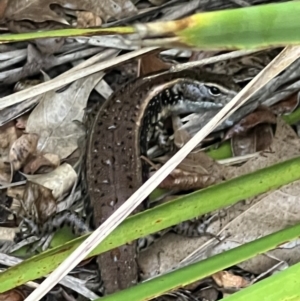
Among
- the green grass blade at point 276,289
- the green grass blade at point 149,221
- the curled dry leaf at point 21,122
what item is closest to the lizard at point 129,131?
the curled dry leaf at point 21,122

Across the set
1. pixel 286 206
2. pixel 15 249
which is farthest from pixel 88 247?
pixel 286 206

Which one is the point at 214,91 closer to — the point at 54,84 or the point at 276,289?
the point at 54,84

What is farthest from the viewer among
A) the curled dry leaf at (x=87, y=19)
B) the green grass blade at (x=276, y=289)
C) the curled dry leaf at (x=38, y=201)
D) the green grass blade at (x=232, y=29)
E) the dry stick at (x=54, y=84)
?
the curled dry leaf at (x=87, y=19)

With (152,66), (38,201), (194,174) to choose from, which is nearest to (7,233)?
(38,201)

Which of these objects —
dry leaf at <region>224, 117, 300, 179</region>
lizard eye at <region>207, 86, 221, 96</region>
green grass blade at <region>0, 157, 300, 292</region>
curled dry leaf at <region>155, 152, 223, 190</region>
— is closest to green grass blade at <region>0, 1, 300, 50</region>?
green grass blade at <region>0, 157, 300, 292</region>

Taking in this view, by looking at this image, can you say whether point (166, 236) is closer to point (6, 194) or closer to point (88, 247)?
point (6, 194)

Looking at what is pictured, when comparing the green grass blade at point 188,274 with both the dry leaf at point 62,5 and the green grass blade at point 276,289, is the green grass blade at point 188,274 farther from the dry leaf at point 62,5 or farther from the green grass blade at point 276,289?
the dry leaf at point 62,5

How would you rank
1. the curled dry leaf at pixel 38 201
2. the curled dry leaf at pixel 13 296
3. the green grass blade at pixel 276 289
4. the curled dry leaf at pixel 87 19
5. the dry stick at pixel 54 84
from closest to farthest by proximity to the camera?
the green grass blade at pixel 276 289
the dry stick at pixel 54 84
the curled dry leaf at pixel 13 296
the curled dry leaf at pixel 38 201
the curled dry leaf at pixel 87 19
